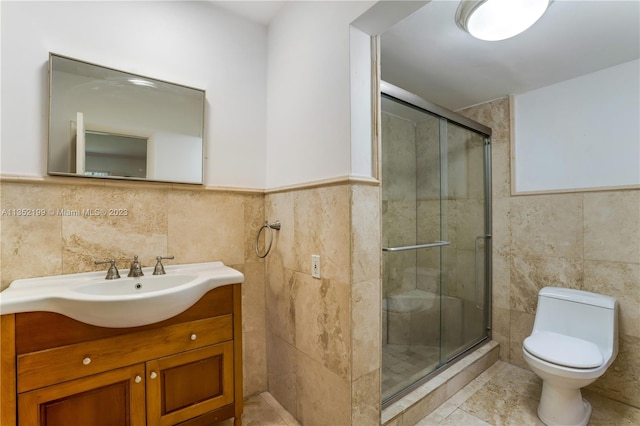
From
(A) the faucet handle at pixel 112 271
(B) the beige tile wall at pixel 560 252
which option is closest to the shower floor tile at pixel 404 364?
(B) the beige tile wall at pixel 560 252

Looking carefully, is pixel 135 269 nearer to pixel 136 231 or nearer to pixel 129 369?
pixel 136 231

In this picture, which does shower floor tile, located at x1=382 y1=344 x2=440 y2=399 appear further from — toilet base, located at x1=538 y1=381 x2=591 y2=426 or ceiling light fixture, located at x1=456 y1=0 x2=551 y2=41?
ceiling light fixture, located at x1=456 y1=0 x2=551 y2=41

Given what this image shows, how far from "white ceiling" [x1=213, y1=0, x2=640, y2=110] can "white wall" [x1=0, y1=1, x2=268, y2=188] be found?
0.24 m

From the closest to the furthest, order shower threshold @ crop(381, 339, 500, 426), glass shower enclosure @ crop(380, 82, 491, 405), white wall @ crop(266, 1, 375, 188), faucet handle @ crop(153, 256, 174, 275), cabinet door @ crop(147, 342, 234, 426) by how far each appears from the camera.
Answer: cabinet door @ crop(147, 342, 234, 426), white wall @ crop(266, 1, 375, 188), faucet handle @ crop(153, 256, 174, 275), shower threshold @ crop(381, 339, 500, 426), glass shower enclosure @ crop(380, 82, 491, 405)

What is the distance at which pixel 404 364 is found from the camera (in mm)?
1913

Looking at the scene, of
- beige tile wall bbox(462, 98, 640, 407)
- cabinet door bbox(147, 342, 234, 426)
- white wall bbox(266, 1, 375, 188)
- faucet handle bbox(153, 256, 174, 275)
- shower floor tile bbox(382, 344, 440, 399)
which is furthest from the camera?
beige tile wall bbox(462, 98, 640, 407)

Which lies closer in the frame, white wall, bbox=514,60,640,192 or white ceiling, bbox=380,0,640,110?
white ceiling, bbox=380,0,640,110

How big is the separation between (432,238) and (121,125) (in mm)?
2099

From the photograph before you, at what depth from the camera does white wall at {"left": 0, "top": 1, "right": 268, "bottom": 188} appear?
1.23 meters

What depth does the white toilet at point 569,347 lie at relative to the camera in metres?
1.55

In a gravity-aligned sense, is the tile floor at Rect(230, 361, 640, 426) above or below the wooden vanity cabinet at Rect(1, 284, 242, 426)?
below

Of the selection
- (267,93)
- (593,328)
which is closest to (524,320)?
(593,328)

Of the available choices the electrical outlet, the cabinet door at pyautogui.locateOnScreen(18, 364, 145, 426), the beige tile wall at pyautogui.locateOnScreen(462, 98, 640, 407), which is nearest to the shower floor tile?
the electrical outlet

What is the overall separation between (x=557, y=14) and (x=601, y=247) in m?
1.51
